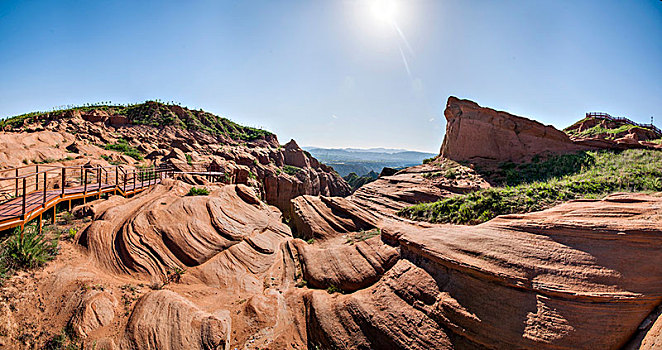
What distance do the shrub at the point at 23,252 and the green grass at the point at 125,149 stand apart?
2242 centimetres

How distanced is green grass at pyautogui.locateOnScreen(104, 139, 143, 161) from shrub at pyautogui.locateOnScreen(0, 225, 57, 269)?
22421mm

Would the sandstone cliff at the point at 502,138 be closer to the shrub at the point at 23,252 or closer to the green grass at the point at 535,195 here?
the green grass at the point at 535,195

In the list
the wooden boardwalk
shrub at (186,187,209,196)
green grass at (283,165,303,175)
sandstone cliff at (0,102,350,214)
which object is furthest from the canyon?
green grass at (283,165,303,175)

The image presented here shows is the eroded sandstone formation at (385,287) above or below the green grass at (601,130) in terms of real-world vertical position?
below

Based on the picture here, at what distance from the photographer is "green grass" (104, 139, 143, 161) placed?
86.1 feet

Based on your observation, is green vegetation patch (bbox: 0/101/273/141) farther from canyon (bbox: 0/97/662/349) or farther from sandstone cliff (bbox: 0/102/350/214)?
canyon (bbox: 0/97/662/349)

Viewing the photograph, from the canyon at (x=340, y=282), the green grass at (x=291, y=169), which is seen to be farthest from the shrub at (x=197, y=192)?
the green grass at (x=291, y=169)

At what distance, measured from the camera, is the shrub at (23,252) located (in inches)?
245

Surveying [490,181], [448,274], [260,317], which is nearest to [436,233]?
[448,274]

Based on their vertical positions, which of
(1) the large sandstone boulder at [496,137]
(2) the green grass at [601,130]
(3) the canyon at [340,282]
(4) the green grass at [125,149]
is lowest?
(3) the canyon at [340,282]

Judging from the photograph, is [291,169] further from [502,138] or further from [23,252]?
[23,252]

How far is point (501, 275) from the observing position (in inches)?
215

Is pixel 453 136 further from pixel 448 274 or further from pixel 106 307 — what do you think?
pixel 106 307

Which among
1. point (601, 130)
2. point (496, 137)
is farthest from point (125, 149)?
point (601, 130)
